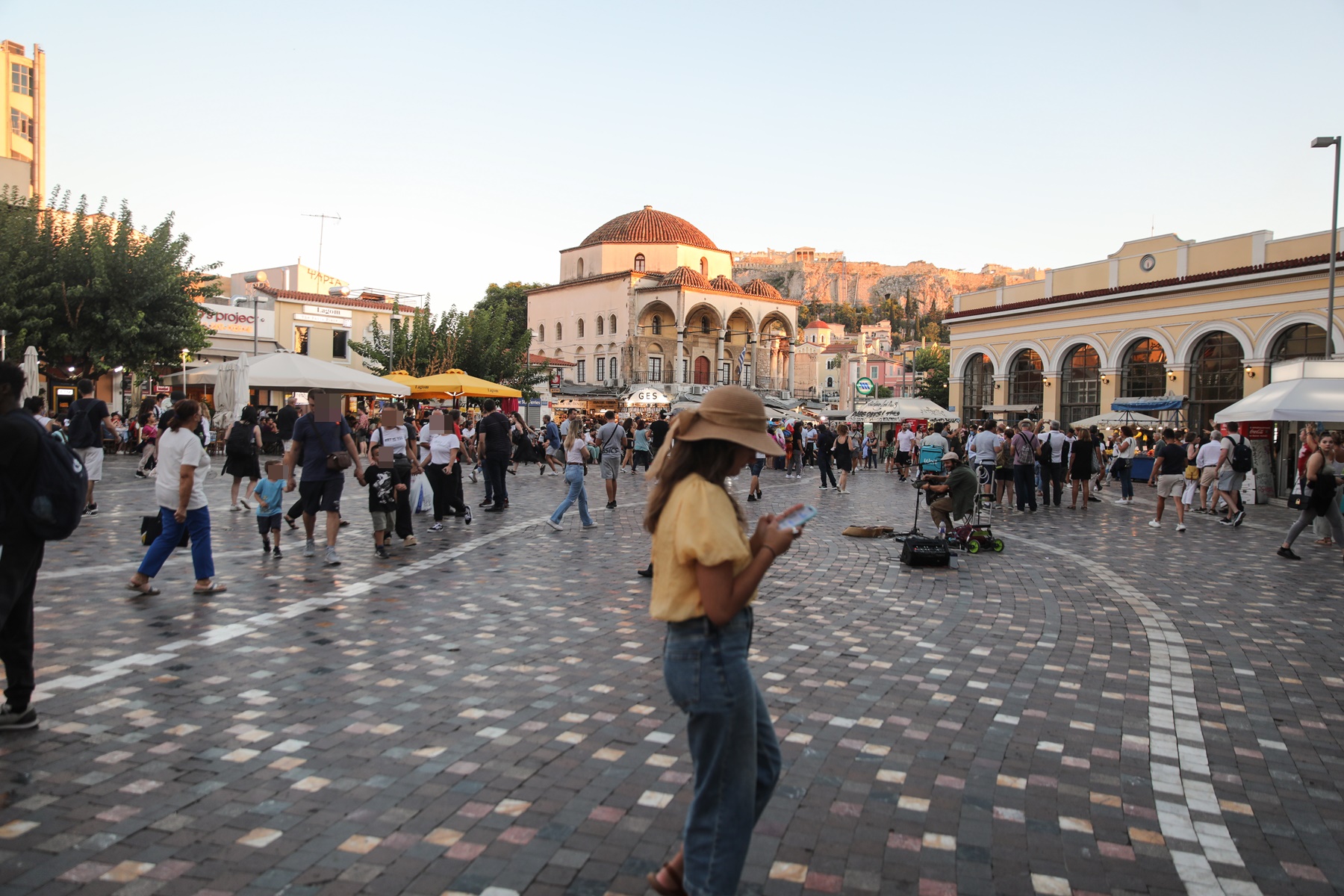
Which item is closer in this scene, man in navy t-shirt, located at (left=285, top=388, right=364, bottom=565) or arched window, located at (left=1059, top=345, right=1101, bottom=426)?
man in navy t-shirt, located at (left=285, top=388, right=364, bottom=565)

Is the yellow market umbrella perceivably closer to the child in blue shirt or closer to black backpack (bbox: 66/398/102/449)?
black backpack (bbox: 66/398/102/449)

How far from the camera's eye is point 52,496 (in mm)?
4434

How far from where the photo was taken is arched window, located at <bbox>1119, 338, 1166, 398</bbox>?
121 ft

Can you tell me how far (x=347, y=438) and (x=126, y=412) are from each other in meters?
28.7

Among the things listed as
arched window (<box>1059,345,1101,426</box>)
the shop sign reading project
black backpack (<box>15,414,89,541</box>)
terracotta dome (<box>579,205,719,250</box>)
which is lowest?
black backpack (<box>15,414,89,541</box>)

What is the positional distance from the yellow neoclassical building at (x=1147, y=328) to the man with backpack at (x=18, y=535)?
116 ft

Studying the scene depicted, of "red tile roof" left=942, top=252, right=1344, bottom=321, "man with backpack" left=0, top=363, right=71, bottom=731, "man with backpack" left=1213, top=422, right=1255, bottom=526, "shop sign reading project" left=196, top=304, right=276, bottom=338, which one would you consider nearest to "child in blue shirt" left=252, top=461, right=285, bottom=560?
"man with backpack" left=0, top=363, right=71, bottom=731

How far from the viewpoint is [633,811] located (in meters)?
3.69

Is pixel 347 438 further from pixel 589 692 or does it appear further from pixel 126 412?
pixel 126 412

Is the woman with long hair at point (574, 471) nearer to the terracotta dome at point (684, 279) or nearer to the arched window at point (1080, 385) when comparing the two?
the arched window at point (1080, 385)

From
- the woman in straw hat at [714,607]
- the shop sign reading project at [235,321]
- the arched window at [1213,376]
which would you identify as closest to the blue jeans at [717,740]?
the woman in straw hat at [714,607]

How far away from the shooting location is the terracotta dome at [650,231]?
75.6 metres

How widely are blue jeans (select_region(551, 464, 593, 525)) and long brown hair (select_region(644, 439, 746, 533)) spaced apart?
31.3ft

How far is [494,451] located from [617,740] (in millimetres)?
10550
